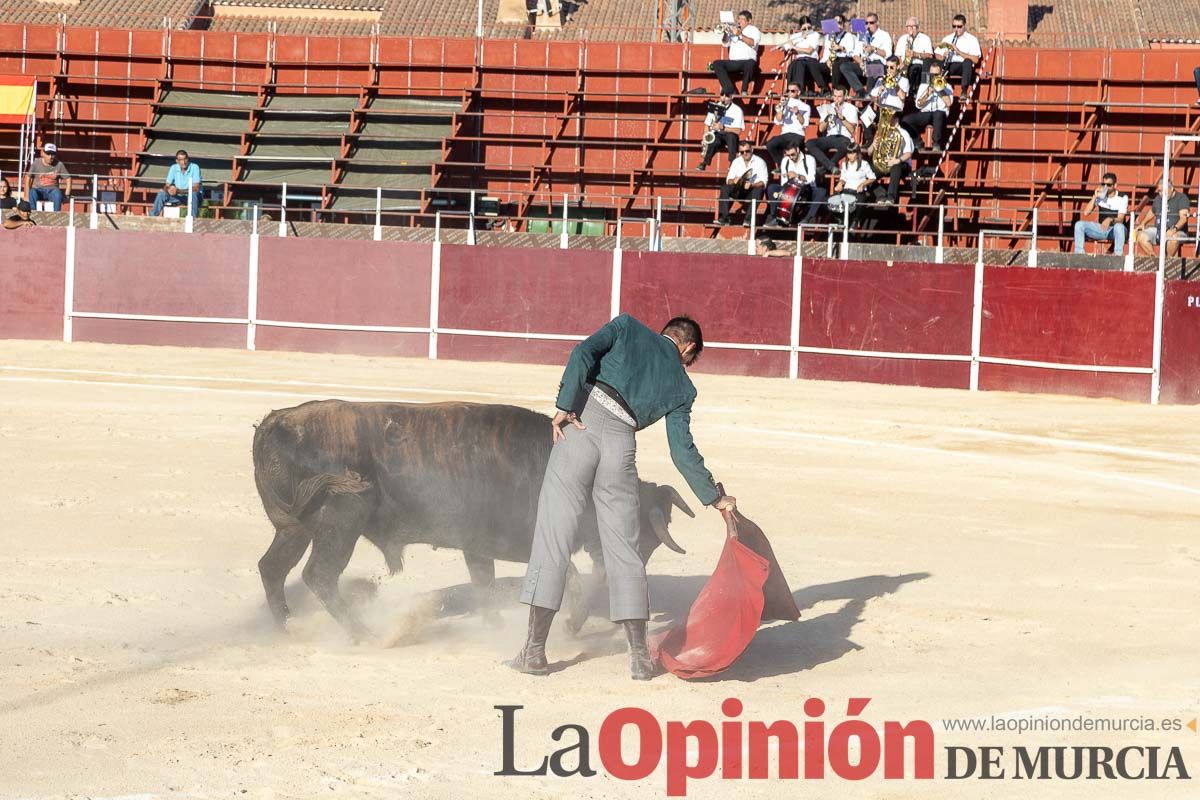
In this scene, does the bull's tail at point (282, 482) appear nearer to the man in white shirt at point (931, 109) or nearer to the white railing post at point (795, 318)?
the white railing post at point (795, 318)

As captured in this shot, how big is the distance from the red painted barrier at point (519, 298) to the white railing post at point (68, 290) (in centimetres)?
483

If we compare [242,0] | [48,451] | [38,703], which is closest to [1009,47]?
[48,451]

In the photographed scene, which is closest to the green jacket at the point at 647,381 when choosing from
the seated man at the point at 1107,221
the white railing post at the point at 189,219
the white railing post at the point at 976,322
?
the white railing post at the point at 976,322

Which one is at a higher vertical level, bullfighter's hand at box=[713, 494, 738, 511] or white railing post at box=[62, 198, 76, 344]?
white railing post at box=[62, 198, 76, 344]

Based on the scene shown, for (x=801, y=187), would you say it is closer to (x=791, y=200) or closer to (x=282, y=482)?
(x=791, y=200)

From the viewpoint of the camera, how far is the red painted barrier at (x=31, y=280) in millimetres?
20922

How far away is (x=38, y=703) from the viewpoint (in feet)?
18.6

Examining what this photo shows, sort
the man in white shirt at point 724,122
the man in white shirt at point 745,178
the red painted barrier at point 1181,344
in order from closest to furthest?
the red painted barrier at point 1181,344 < the man in white shirt at point 745,178 < the man in white shirt at point 724,122

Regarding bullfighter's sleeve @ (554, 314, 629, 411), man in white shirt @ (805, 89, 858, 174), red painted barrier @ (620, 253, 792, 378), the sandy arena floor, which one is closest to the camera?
the sandy arena floor

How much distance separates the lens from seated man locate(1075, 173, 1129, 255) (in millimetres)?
18922

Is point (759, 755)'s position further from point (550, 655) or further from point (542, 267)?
point (542, 267)

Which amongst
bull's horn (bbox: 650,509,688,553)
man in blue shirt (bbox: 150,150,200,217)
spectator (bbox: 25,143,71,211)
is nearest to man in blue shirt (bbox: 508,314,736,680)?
bull's horn (bbox: 650,509,688,553)

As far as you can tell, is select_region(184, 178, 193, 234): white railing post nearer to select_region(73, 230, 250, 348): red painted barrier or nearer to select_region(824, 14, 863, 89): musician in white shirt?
select_region(73, 230, 250, 348): red painted barrier

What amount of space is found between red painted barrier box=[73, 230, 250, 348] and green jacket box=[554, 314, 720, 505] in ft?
50.2
